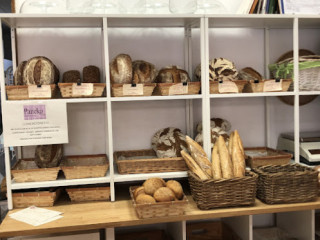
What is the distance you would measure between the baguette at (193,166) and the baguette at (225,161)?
10cm

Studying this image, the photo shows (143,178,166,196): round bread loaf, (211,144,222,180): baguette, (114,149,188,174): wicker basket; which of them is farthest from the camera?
(114,149,188,174): wicker basket

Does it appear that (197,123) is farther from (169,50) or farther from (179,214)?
(179,214)

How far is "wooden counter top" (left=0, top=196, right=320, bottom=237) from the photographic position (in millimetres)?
1867

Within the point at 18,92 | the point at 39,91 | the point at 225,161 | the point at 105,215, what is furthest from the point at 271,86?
the point at 18,92

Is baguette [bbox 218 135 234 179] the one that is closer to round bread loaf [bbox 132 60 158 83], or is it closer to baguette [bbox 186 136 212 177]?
baguette [bbox 186 136 212 177]

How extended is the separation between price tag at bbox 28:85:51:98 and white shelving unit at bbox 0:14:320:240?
0.11 meters

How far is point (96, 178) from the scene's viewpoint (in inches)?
86.4

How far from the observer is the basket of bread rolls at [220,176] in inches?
79.7

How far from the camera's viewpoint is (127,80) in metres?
2.21

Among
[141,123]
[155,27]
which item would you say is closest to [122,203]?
[141,123]

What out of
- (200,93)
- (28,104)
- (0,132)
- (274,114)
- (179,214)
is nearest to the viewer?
(179,214)

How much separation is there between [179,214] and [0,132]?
4.56ft

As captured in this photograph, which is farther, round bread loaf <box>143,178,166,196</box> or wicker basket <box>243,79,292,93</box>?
wicker basket <box>243,79,292,93</box>

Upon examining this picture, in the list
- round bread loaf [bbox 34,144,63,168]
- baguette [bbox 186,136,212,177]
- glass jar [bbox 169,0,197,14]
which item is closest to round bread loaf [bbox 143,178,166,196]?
baguette [bbox 186,136,212,177]
